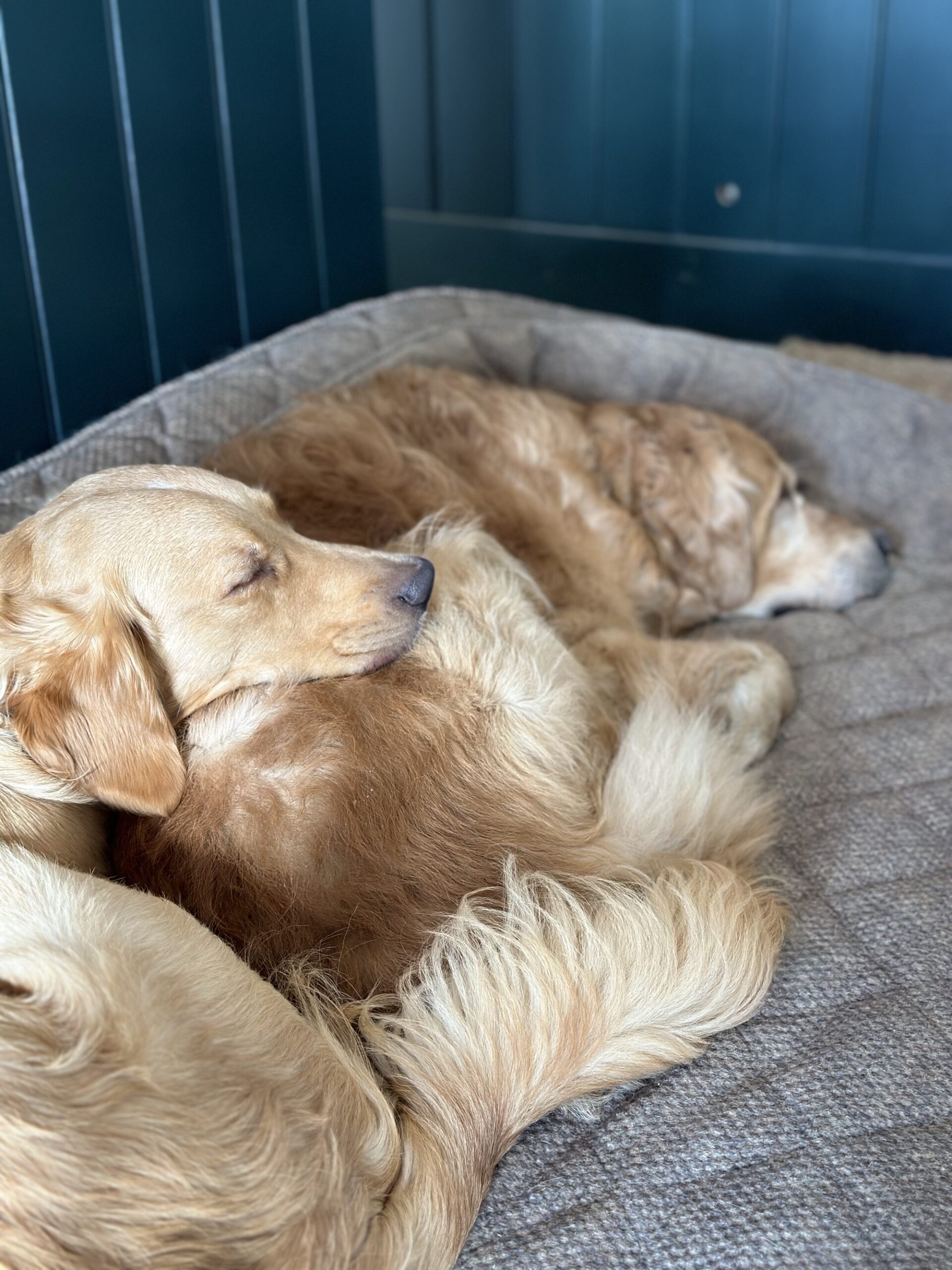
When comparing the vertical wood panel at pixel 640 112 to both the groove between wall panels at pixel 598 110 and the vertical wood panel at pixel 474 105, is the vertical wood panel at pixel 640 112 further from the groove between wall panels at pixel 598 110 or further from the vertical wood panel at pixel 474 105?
the vertical wood panel at pixel 474 105

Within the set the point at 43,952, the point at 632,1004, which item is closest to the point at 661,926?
the point at 632,1004

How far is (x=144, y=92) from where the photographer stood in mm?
2152

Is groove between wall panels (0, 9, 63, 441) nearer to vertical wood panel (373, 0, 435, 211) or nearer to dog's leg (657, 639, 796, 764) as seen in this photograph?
dog's leg (657, 639, 796, 764)

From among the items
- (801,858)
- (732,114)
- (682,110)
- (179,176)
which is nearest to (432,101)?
(682,110)

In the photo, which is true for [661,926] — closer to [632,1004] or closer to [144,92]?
[632,1004]

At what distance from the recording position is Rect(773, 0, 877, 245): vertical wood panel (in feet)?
10.4

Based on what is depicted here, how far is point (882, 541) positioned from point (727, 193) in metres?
1.58

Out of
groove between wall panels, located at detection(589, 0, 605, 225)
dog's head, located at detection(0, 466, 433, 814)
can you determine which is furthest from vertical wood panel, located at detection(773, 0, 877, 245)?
dog's head, located at detection(0, 466, 433, 814)

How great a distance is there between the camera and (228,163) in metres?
2.38

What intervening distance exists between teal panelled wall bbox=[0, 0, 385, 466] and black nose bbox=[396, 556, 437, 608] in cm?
89

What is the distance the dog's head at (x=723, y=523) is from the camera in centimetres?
232

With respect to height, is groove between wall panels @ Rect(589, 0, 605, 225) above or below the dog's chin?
above

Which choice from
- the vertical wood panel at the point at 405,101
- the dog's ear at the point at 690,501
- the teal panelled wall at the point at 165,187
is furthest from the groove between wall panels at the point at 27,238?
the vertical wood panel at the point at 405,101

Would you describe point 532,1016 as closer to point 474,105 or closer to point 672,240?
point 672,240
